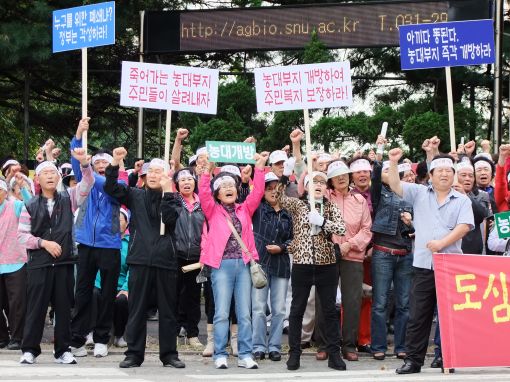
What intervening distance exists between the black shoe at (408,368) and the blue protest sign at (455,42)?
3902 millimetres

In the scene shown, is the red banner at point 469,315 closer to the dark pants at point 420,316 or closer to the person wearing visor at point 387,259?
the dark pants at point 420,316

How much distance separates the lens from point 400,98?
19.6 meters

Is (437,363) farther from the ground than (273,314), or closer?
closer

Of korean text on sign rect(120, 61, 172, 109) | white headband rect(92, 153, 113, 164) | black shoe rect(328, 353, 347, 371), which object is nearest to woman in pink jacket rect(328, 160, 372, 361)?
black shoe rect(328, 353, 347, 371)

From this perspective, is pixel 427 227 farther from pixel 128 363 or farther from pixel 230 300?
pixel 128 363

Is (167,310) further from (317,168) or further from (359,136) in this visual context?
(359,136)

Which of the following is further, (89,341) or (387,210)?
(89,341)

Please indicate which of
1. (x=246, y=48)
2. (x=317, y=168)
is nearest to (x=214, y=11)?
(x=246, y=48)

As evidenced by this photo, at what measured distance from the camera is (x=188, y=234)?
11.4m

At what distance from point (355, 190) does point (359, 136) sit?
18.4 ft

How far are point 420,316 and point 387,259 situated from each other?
122 cm

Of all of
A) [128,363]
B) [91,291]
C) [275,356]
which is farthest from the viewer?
[91,291]

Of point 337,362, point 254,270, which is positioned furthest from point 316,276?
point 337,362

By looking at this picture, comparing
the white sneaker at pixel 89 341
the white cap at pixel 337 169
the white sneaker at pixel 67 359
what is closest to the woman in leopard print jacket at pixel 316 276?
the white cap at pixel 337 169
